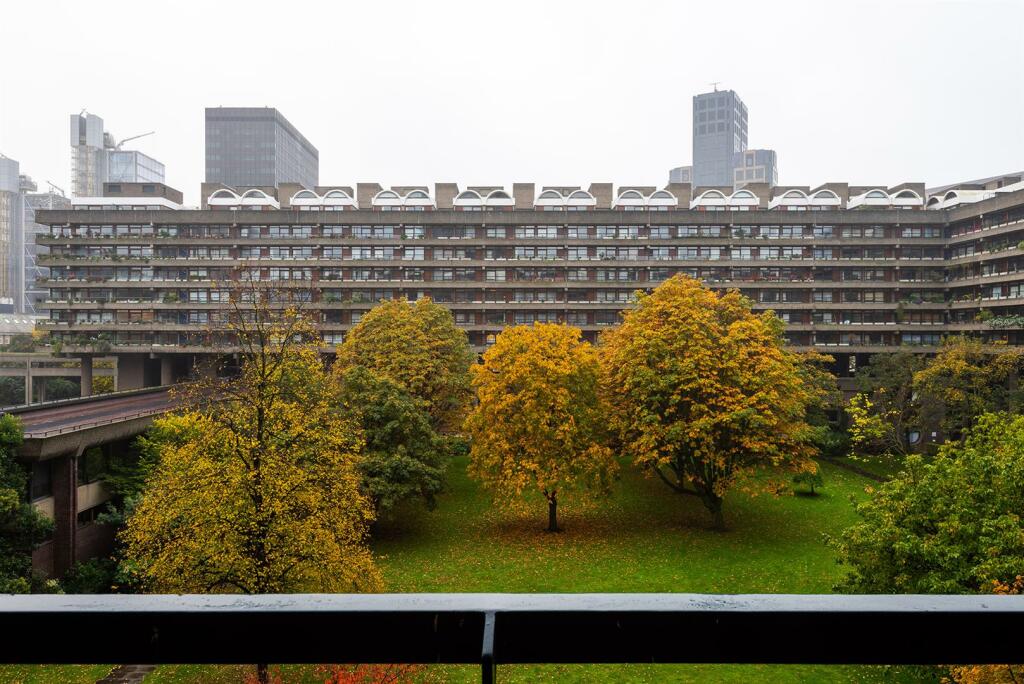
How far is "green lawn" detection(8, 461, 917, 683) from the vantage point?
21297 millimetres

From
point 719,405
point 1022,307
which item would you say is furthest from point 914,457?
point 1022,307

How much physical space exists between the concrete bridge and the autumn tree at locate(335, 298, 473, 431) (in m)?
12.3

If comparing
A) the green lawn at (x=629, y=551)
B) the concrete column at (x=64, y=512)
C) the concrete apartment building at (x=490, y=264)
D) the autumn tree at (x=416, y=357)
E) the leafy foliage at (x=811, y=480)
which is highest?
the concrete apartment building at (x=490, y=264)

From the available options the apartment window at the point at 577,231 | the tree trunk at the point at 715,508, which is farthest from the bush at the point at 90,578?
the apartment window at the point at 577,231

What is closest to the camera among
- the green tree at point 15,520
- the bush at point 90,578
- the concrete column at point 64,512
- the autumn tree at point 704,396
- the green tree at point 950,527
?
the green tree at point 950,527

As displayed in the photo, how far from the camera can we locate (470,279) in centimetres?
7300

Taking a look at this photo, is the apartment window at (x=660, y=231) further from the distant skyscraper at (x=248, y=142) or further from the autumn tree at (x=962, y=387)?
the distant skyscraper at (x=248, y=142)

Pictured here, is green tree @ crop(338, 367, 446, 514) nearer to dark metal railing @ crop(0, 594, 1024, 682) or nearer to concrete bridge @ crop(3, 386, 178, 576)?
concrete bridge @ crop(3, 386, 178, 576)

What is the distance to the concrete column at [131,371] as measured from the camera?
2881 inches

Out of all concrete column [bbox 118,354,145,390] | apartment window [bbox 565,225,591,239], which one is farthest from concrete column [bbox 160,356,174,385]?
apartment window [bbox 565,225,591,239]

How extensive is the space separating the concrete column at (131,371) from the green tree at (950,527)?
71.4m

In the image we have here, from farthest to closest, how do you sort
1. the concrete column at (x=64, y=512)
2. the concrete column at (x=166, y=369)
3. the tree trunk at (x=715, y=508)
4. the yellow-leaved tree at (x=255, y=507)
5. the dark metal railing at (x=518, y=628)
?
the concrete column at (x=166, y=369)
the tree trunk at (x=715, y=508)
the concrete column at (x=64, y=512)
the yellow-leaved tree at (x=255, y=507)
the dark metal railing at (x=518, y=628)

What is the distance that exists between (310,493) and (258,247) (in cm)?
5837

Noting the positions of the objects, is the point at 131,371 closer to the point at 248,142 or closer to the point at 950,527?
the point at 950,527
